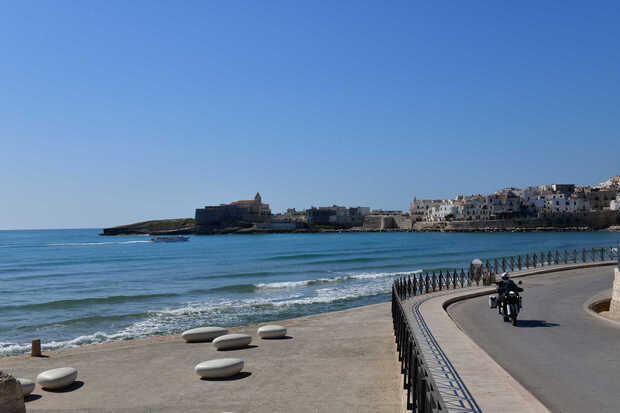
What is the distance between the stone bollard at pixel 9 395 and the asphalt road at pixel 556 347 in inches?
316

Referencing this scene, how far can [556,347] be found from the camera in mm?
11781

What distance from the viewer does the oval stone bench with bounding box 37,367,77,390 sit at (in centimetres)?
1102

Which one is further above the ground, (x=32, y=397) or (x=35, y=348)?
(x=32, y=397)

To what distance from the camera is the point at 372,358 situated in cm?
1276

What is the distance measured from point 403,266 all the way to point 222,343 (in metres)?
38.6

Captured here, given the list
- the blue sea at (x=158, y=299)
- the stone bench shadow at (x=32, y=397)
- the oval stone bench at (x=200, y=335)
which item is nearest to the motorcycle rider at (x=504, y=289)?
the oval stone bench at (x=200, y=335)

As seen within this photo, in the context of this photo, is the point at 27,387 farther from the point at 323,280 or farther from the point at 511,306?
the point at 323,280

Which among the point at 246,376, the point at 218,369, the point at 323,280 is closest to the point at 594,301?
the point at 246,376

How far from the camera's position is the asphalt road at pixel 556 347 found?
27.1 ft

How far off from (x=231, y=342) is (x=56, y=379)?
4.85 metres

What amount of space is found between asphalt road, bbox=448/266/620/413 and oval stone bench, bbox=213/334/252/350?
618cm

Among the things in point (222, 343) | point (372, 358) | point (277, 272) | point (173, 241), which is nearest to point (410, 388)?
point (372, 358)

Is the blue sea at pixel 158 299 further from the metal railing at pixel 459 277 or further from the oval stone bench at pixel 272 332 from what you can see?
the oval stone bench at pixel 272 332

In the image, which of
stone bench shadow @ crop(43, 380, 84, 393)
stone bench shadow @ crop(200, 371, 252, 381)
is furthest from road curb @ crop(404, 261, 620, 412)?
stone bench shadow @ crop(43, 380, 84, 393)
